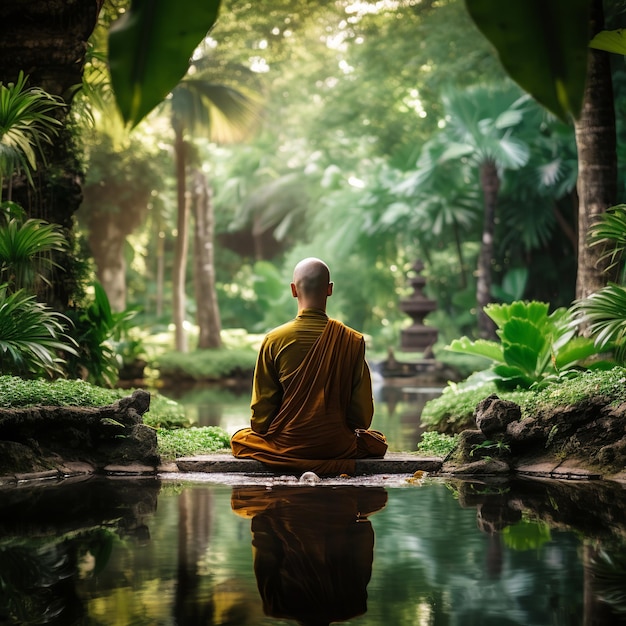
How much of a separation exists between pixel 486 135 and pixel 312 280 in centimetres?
1991

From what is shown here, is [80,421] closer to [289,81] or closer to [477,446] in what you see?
[477,446]

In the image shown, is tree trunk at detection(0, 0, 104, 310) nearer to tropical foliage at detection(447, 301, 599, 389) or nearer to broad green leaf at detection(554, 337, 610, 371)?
tropical foliage at detection(447, 301, 599, 389)

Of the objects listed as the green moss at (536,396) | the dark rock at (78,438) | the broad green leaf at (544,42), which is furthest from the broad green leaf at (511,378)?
the broad green leaf at (544,42)

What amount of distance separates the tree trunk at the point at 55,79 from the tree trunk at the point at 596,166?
15.4 feet

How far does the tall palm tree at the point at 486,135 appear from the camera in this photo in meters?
26.0

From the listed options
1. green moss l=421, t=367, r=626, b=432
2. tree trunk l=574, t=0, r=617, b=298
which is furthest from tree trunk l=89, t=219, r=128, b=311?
tree trunk l=574, t=0, r=617, b=298

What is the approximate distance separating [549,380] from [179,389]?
14.7 m

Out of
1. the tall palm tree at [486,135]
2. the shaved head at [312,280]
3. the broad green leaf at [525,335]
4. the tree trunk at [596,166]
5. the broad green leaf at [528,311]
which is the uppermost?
the tall palm tree at [486,135]

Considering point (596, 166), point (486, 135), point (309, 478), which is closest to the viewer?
point (309, 478)

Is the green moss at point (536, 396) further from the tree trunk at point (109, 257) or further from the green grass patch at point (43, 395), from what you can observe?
the tree trunk at point (109, 257)

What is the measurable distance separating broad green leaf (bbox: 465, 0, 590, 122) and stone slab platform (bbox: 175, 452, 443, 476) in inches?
277

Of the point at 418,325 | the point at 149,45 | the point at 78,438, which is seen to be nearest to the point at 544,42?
the point at 149,45

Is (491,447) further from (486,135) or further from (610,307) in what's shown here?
(486,135)

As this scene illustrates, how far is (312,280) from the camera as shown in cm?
725
